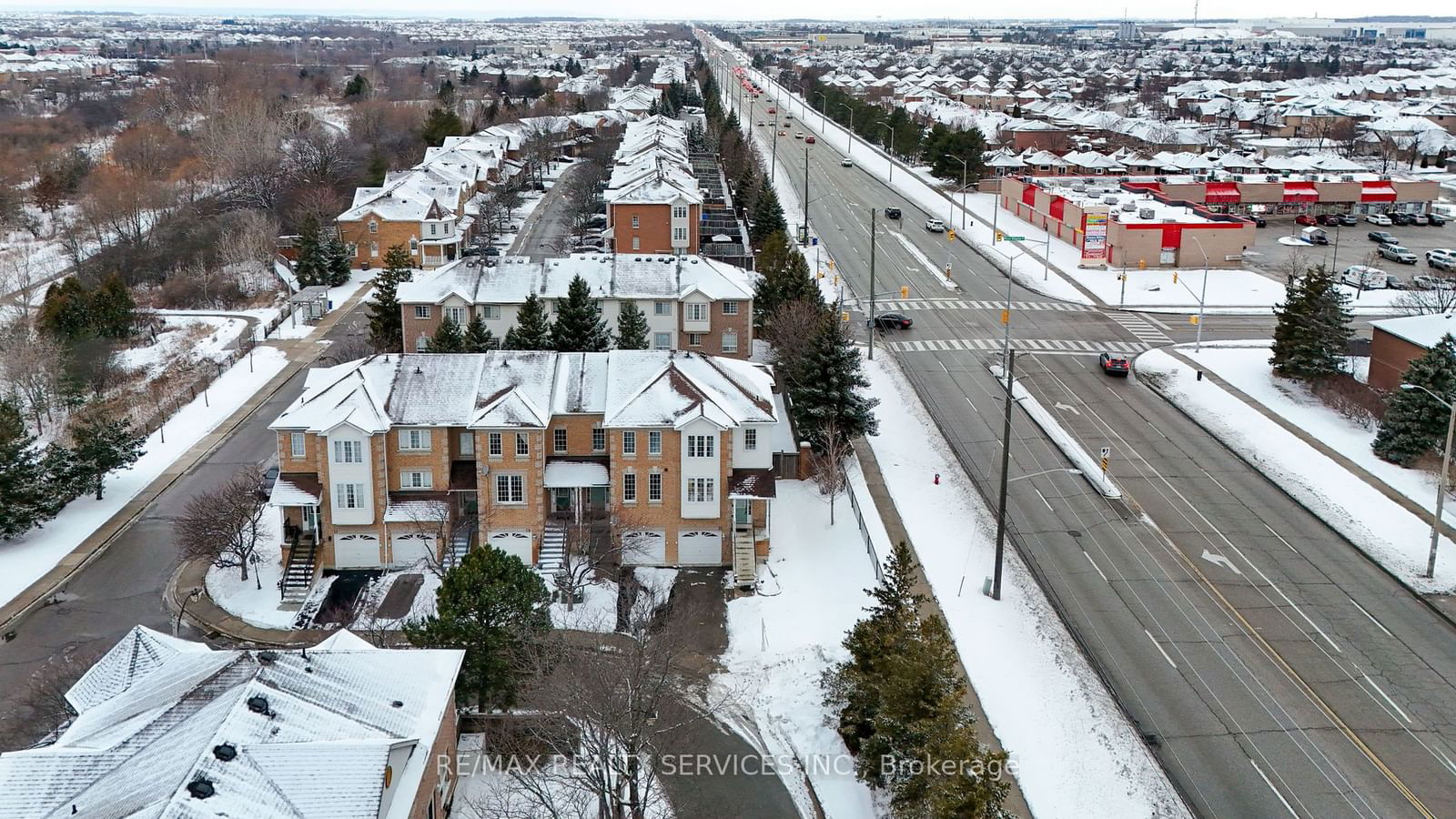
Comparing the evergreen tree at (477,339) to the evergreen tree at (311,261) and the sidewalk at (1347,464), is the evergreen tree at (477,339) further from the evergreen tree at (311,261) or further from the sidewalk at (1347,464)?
the evergreen tree at (311,261)

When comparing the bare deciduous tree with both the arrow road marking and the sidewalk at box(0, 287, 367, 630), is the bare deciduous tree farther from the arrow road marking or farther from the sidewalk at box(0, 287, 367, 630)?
the arrow road marking

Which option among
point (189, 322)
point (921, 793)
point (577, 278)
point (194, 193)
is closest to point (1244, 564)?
point (921, 793)

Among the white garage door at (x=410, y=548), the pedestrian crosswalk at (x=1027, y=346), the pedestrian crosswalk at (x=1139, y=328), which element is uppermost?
the pedestrian crosswalk at (x=1139, y=328)

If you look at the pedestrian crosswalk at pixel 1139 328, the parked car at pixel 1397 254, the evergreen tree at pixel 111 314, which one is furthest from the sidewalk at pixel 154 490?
the parked car at pixel 1397 254

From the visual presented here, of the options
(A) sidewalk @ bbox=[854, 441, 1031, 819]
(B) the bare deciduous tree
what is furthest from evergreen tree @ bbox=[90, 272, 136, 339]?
(A) sidewalk @ bbox=[854, 441, 1031, 819]

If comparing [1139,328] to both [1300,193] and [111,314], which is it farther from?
[111,314]

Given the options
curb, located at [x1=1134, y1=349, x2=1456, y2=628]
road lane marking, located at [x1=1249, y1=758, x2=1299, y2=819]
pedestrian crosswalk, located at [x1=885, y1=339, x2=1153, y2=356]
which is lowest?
road lane marking, located at [x1=1249, y1=758, x2=1299, y2=819]
